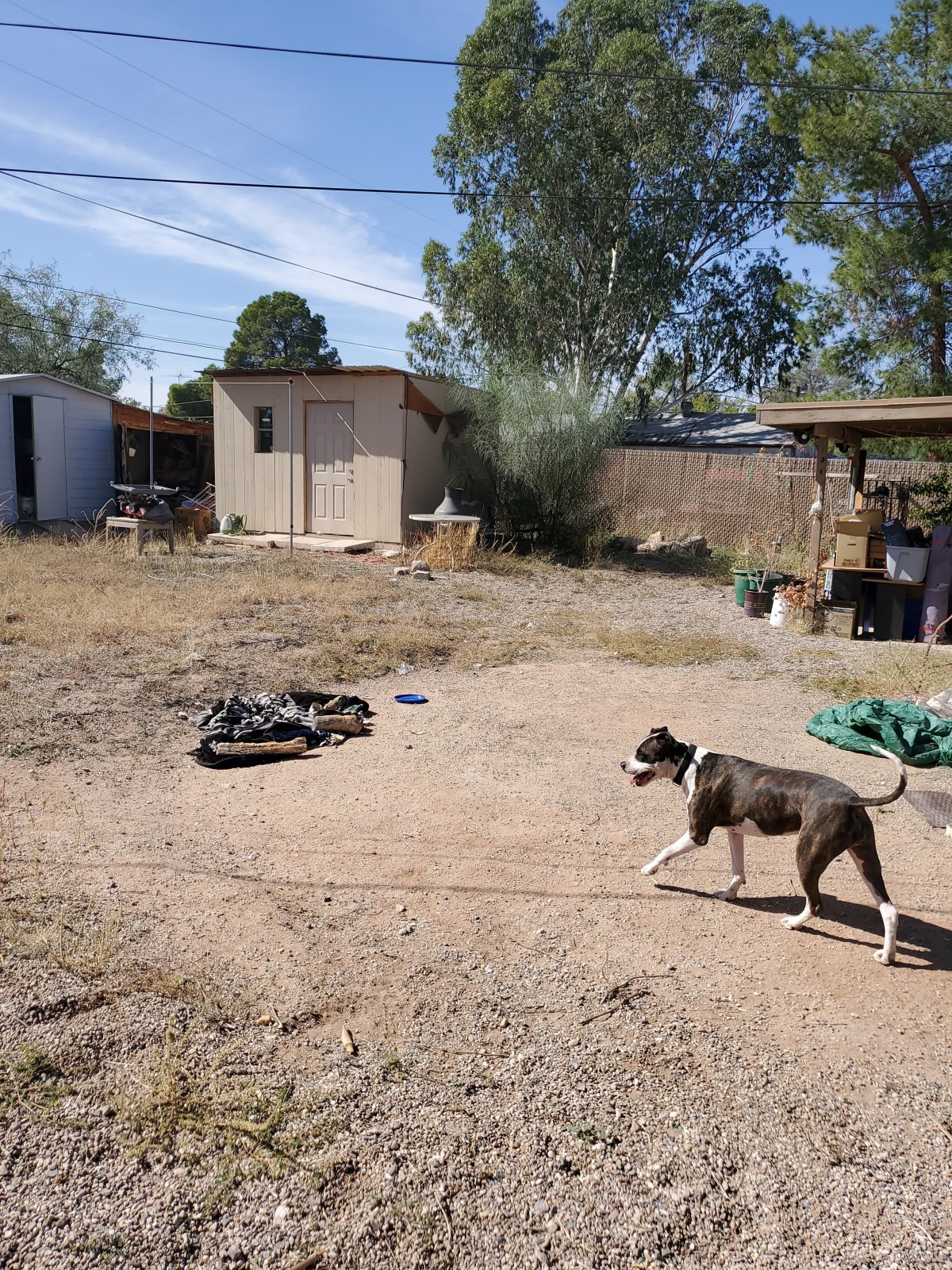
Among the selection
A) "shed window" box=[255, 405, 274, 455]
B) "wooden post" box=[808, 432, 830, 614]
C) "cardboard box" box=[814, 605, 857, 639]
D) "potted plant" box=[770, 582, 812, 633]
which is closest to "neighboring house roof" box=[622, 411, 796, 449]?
"wooden post" box=[808, 432, 830, 614]

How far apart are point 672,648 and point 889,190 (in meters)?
13.0

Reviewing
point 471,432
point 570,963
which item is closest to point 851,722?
point 570,963

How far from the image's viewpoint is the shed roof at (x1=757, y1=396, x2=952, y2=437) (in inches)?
383

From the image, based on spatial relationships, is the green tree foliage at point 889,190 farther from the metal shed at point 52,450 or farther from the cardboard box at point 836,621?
the metal shed at point 52,450

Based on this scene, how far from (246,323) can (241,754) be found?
170 ft

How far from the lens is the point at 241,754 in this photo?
596cm

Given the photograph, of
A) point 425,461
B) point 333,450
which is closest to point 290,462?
point 333,450

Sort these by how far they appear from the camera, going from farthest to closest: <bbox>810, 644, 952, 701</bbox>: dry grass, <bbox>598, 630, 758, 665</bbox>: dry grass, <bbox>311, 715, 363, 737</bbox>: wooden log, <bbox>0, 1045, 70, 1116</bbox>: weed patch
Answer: <bbox>598, 630, 758, 665</bbox>: dry grass, <bbox>810, 644, 952, 701</bbox>: dry grass, <bbox>311, 715, 363, 737</bbox>: wooden log, <bbox>0, 1045, 70, 1116</bbox>: weed patch

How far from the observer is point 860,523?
10.7 m

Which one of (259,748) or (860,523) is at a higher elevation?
(860,523)

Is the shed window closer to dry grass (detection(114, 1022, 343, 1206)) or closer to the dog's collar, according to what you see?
the dog's collar

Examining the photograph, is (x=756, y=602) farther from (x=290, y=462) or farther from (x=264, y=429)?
(x=264, y=429)

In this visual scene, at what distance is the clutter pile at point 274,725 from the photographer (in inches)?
236

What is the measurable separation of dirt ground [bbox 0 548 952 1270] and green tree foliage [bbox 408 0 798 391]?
19.2 meters
